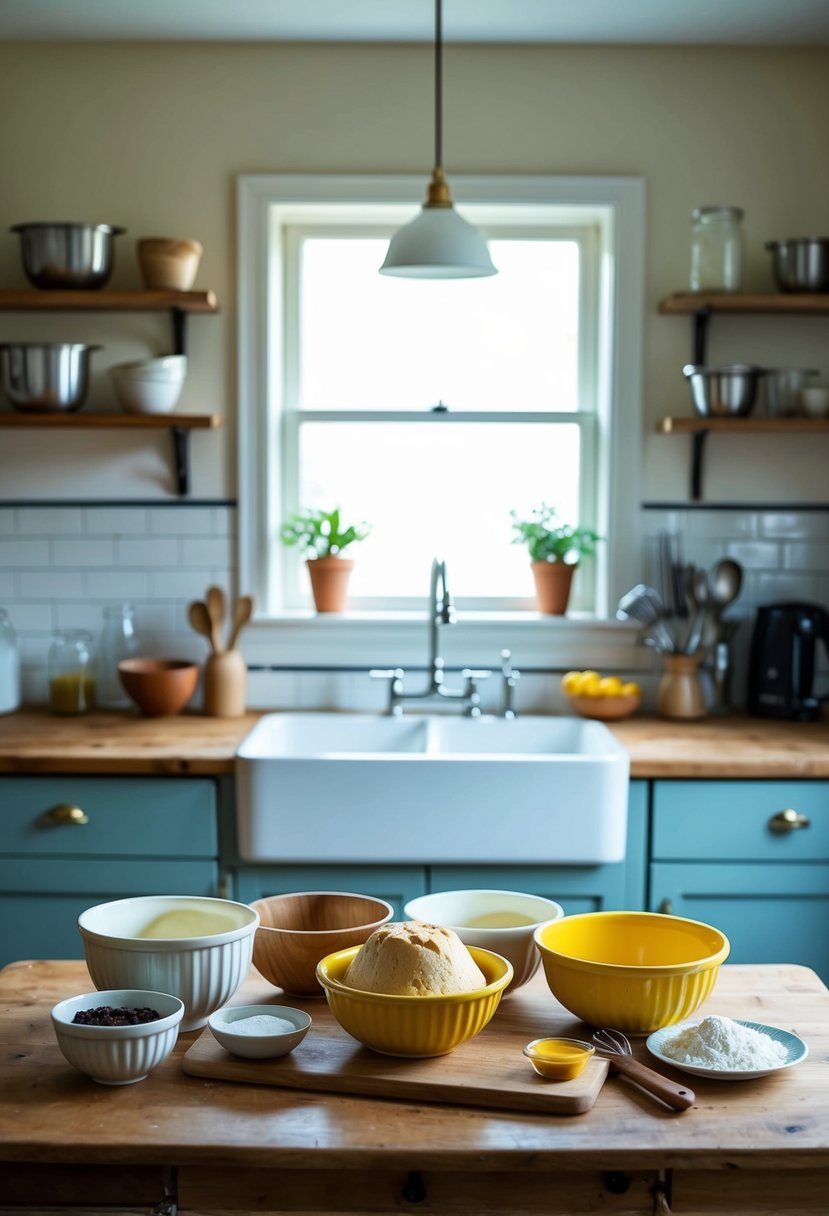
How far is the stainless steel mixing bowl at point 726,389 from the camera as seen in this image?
3342mm

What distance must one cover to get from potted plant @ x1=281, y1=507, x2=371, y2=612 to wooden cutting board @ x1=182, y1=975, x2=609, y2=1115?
6.96ft

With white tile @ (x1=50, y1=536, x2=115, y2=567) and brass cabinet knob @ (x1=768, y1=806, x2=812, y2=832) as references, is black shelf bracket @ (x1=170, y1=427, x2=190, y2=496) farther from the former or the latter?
brass cabinet knob @ (x1=768, y1=806, x2=812, y2=832)

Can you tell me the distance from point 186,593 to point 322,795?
3.28 ft

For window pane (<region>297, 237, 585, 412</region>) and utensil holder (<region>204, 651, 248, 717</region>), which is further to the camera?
window pane (<region>297, 237, 585, 412</region>)

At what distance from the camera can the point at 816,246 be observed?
11.0 feet

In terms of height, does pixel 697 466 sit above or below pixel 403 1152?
above

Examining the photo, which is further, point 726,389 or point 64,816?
point 726,389

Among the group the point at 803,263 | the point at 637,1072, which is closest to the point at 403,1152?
the point at 637,1072

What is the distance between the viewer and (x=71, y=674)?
11.5ft

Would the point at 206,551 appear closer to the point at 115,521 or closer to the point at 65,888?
the point at 115,521

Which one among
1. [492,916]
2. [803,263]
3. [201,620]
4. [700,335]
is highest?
[803,263]

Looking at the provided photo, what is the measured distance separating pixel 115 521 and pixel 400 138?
1.34 m

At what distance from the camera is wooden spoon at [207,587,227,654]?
3521mm

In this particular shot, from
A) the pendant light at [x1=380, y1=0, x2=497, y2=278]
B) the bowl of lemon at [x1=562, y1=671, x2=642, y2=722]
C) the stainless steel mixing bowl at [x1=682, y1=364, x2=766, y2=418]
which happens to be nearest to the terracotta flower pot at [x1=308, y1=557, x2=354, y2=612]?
the bowl of lemon at [x1=562, y1=671, x2=642, y2=722]
